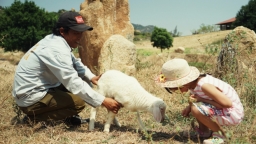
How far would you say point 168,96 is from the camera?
6242mm

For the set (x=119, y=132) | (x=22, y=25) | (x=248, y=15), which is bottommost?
(x=119, y=132)

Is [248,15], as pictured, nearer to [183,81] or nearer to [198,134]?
[198,134]

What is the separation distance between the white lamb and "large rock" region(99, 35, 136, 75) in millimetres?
3399

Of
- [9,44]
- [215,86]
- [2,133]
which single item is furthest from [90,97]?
[9,44]

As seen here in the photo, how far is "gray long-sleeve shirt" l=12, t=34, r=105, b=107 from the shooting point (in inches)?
155

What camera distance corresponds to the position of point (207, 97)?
3.60 meters

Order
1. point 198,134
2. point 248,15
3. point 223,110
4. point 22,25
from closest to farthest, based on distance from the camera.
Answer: point 223,110 → point 198,134 → point 22,25 → point 248,15

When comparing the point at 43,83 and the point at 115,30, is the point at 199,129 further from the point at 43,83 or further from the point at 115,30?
the point at 115,30

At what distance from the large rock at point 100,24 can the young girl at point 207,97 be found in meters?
4.72

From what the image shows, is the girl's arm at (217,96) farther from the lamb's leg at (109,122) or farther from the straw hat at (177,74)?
the lamb's leg at (109,122)

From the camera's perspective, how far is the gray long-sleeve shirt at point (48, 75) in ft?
12.9

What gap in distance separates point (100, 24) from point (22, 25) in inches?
571

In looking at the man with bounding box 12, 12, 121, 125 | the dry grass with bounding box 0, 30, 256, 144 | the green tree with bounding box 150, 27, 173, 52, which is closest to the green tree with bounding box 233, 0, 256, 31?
the green tree with bounding box 150, 27, 173, 52

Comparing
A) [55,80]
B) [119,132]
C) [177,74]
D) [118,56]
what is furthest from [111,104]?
[118,56]
